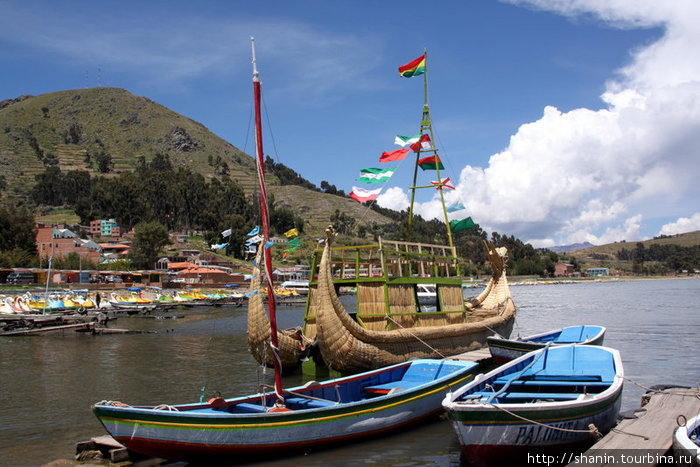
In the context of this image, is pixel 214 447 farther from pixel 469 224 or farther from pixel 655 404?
pixel 469 224

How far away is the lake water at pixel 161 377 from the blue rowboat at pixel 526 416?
182 centimetres

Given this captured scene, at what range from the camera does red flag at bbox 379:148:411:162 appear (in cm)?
2341

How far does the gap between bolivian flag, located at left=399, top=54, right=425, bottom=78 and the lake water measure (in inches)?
620

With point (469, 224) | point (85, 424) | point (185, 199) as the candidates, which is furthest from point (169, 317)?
point (185, 199)

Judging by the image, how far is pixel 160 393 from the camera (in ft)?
61.5

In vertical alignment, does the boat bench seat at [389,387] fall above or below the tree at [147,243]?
below

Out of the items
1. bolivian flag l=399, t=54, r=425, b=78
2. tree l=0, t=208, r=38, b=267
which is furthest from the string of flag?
tree l=0, t=208, r=38, b=267

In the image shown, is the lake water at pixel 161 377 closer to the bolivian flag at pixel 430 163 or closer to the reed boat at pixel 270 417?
the reed boat at pixel 270 417

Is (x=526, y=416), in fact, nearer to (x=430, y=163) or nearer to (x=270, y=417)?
(x=270, y=417)

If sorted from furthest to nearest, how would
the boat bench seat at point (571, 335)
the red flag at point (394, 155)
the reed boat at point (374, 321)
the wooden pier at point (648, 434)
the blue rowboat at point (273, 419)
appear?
the red flag at point (394, 155) < the boat bench seat at point (571, 335) < the reed boat at point (374, 321) < the blue rowboat at point (273, 419) < the wooden pier at point (648, 434)

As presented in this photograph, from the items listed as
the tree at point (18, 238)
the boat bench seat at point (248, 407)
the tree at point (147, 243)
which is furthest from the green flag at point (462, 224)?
the tree at point (147, 243)

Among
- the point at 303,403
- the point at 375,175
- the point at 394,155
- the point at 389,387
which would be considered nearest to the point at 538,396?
the point at 389,387

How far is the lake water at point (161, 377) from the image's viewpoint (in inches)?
499

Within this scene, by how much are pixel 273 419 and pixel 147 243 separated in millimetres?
102010
